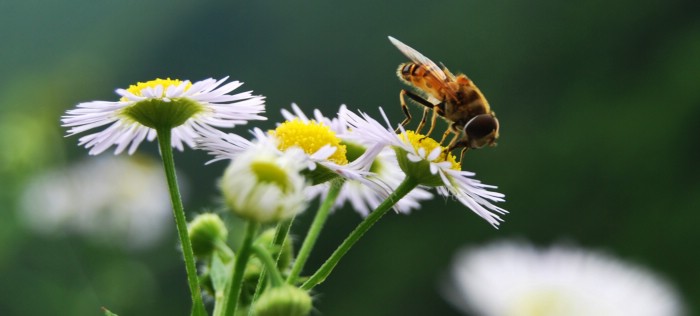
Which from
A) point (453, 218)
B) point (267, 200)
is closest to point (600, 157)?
point (453, 218)

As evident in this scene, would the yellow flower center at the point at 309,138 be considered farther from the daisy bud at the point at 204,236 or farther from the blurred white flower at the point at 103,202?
the blurred white flower at the point at 103,202

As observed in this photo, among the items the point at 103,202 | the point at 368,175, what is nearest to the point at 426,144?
the point at 368,175

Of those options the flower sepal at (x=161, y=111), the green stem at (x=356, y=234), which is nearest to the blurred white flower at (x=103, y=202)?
the flower sepal at (x=161, y=111)

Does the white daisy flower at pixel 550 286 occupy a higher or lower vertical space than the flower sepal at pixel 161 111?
lower

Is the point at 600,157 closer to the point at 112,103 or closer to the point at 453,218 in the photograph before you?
the point at 453,218

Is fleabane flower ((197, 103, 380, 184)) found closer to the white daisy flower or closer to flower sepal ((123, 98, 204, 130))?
flower sepal ((123, 98, 204, 130))

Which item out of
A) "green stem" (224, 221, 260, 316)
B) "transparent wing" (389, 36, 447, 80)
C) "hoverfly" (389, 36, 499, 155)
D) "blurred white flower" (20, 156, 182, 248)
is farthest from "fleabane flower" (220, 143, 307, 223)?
"blurred white flower" (20, 156, 182, 248)
